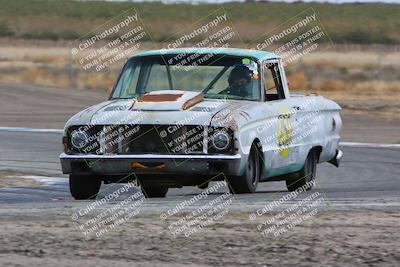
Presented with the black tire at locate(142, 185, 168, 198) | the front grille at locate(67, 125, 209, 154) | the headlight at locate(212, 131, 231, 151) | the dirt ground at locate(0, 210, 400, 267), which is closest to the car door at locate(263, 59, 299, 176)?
the headlight at locate(212, 131, 231, 151)

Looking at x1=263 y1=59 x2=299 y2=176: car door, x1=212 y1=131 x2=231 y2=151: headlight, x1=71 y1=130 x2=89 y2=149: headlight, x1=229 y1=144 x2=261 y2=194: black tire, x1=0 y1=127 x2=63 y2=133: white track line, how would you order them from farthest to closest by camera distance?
x1=0 y1=127 x2=63 y2=133: white track line
x1=263 y1=59 x2=299 y2=176: car door
x1=229 y1=144 x2=261 y2=194: black tire
x1=71 y1=130 x2=89 y2=149: headlight
x1=212 y1=131 x2=231 y2=151: headlight

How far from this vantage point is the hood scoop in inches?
448

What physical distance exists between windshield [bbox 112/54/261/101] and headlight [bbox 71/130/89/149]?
1164 mm

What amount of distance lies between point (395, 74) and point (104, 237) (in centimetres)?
4393

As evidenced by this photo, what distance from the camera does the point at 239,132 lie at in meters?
11.2

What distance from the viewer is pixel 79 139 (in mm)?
11375

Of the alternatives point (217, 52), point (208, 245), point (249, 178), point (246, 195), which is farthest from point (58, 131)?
point (208, 245)

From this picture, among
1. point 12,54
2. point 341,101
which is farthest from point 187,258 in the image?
point 12,54

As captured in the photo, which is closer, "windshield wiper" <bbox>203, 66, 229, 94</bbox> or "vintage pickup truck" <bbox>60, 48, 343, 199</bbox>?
"vintage pickup truck" <bbox>60, 48, 343, 199</bbox>

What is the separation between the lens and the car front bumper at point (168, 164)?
36.6 ft

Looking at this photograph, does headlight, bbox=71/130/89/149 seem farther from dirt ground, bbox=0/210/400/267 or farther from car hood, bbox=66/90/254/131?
dirt ground, bbox=0/210/400/267

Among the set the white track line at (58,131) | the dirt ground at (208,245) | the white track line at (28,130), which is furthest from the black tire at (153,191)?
the white track line at (28,130)

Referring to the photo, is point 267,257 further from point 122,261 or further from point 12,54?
point 12,54

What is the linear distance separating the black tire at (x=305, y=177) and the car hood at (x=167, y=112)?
1798mm
